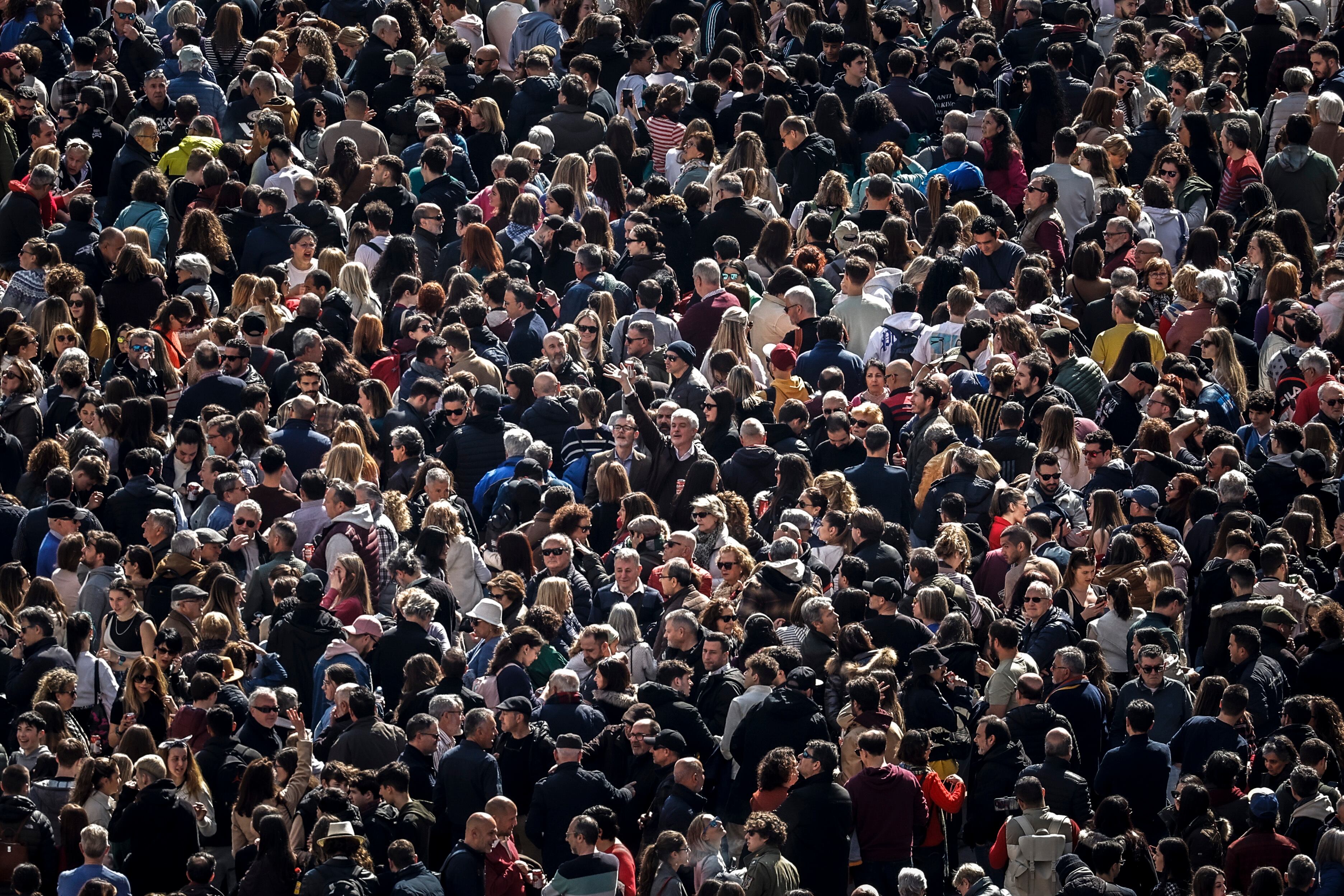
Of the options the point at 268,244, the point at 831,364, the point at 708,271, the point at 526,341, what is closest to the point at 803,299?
the point at 831,364

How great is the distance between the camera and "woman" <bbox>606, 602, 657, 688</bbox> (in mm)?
12344

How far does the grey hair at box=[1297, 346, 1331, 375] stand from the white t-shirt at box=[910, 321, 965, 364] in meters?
2.28

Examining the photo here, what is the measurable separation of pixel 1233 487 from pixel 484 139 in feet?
24.8

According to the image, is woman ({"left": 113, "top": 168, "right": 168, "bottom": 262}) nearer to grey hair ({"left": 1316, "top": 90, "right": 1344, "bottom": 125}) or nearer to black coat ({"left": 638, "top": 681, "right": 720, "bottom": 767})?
black coat ({"left": 638, "top": 681, "right": 720, "bottom": 767})

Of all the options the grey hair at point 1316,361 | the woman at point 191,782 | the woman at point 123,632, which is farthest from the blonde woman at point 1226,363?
the woman at point 191,782

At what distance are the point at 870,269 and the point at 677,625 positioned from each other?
4913mm

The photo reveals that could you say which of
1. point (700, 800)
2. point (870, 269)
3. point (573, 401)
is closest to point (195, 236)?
point (573, 401)

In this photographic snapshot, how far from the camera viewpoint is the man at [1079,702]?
12.0 metres

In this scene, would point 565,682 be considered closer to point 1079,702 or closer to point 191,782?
point 191,782

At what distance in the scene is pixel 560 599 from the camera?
41.7 feet

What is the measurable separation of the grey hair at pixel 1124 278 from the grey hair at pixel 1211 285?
1.40 ft

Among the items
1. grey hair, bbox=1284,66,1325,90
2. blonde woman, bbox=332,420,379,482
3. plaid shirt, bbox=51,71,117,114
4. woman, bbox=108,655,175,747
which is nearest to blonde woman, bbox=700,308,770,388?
blonde woman, bbox=332,420,379,482

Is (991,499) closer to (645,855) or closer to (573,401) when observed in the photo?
Answer: (573,401)

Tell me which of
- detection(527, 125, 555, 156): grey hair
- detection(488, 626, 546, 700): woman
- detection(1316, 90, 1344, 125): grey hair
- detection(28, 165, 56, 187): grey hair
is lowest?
detection(488, 626, 546, 700): woman
